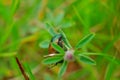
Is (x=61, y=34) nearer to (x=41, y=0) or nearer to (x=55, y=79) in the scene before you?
(x=55, y=79)

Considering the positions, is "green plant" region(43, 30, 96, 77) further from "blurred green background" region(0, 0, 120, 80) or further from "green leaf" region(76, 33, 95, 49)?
"blurred green background" region(0, 0, 120, 80)

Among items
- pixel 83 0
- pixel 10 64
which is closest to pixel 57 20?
pixel 83 0

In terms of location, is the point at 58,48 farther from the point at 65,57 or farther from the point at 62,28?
the point at 62,28

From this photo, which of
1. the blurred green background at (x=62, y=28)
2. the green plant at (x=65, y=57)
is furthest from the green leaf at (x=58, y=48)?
the blurred green background at (x=62, y=28)

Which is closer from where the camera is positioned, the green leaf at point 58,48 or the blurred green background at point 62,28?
the green leaf at point 58,48

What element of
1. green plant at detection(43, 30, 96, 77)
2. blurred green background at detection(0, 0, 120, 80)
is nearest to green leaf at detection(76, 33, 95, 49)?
green plant at detection(43, 30, 96, 77)

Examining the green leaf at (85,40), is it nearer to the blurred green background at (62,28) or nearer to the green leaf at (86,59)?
the green leaf at (86,59)

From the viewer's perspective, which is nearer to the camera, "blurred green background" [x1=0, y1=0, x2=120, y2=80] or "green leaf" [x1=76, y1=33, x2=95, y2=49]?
"green leaf" [x1=76, y1=33, x2=95, y2=49]

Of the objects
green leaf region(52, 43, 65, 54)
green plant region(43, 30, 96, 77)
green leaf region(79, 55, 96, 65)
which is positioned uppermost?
green leaf region(52, 43, 65, 54)

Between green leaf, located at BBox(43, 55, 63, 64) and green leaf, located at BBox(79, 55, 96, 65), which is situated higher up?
green leaf, located at BBox(43, 55, 63, 64)

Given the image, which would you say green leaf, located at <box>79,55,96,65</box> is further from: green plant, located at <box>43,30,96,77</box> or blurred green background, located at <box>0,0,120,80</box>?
blurred green background, located at <box>0,0,120,80</box>
